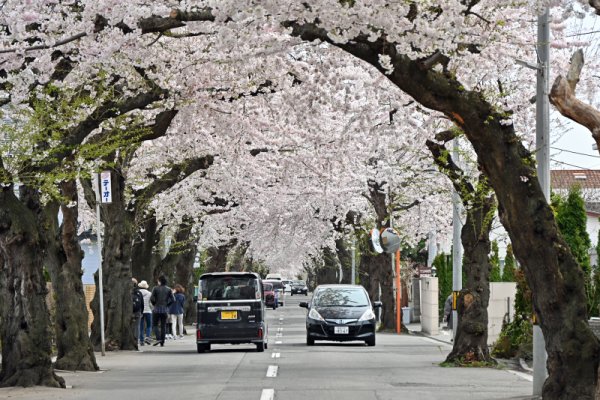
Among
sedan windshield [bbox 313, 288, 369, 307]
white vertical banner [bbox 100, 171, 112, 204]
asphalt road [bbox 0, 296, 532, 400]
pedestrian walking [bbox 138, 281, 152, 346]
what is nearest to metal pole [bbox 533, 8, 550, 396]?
asphalt road [bbox 0, 296, 532, 400]

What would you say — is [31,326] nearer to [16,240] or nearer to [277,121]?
[16,240]

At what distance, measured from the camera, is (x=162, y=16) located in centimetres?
1412

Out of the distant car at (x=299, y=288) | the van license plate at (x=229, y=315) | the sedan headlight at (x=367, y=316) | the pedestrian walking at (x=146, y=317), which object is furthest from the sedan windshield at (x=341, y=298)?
the distant car at (x=299, y=288)

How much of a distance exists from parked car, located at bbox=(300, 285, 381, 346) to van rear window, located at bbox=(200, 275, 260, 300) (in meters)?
3.13

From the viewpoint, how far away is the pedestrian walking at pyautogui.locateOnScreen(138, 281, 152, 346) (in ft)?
111

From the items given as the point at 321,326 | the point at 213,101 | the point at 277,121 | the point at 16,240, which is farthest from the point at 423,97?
the point at 321,326

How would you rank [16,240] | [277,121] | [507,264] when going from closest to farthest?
[16,240] < [277,121] < [507,264]

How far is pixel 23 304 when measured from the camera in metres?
17.9

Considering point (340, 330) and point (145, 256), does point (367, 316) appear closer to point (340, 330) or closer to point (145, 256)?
point (340, 330)

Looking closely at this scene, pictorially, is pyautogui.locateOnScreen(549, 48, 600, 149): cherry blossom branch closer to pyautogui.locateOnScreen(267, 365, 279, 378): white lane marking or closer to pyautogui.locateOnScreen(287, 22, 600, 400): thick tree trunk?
pyautogui.locateOnScreen(287, 22, 600, 400): thick tree trunk

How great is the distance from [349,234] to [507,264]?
46.5 feet

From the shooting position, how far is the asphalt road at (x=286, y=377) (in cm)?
1605

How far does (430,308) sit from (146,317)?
1117 cm

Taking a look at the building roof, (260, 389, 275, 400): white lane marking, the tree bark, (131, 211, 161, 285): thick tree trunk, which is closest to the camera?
(260, 389, 275, 400): white lane marking
